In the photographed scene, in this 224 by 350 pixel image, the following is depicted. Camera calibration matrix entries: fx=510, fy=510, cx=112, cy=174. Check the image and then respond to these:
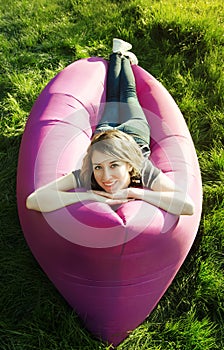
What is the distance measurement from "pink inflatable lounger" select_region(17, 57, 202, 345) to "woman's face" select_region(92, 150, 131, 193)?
141 mm

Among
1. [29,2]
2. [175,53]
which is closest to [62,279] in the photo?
[175,53]

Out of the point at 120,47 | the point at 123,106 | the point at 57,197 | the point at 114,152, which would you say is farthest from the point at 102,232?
the point at 120,47

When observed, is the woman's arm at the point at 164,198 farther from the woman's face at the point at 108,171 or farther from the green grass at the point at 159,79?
the green grass at the point at 159,79

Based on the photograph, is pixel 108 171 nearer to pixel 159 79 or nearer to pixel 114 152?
pixel 114 152

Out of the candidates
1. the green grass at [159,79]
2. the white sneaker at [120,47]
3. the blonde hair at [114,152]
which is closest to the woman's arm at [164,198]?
the blonde hair at [114,152]

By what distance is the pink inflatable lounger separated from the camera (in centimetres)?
200

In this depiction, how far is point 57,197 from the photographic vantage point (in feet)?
7.04

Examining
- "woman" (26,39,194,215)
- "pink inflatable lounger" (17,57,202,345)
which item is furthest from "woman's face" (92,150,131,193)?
"pink inflatable lounger" (17,57,202,345)

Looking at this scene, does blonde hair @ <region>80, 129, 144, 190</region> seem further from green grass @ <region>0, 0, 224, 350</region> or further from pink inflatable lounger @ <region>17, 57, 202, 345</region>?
green grass @ <region>0, 0, 224, 350</region>

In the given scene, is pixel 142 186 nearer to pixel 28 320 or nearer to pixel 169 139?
pixel 169 139

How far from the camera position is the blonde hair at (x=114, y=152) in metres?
2.20

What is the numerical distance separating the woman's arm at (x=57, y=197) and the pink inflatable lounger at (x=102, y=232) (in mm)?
35

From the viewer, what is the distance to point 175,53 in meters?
4.10

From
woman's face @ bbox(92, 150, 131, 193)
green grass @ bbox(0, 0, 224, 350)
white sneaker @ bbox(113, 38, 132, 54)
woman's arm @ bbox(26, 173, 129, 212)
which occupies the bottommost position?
green grass @ bbox(0, 0, 224, 350)
